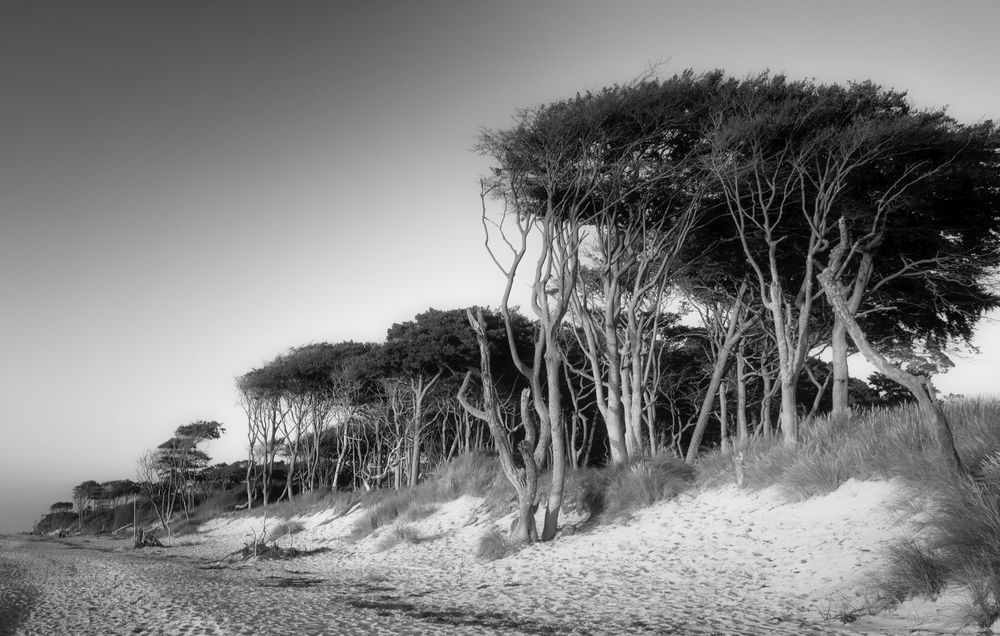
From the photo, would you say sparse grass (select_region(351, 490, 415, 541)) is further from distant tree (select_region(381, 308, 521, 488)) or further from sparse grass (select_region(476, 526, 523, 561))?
sparse grass (select_region(476, 526, 523, 561))

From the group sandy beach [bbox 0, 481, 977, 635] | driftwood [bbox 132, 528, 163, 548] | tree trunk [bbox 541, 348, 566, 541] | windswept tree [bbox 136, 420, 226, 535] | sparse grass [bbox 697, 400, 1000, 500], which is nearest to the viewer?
sandy beach [bbox 0, 481, 977, 635]

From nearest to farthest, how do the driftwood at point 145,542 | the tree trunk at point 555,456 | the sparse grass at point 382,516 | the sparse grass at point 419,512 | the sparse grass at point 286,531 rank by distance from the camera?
the tree trunk at point 555,456 < the sparse grass at point 419,512 < the sparse grass at point 382,516 < the sparse grass at point 286,531 < the driftwood at point 145,542

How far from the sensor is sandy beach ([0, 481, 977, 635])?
6.07 meters

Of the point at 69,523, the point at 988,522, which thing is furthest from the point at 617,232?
the point at 69,523

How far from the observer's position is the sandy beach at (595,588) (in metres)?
6.07

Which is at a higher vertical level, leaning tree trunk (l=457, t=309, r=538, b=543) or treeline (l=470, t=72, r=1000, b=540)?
treeline (l=470, t=72, r=1000, b=540)

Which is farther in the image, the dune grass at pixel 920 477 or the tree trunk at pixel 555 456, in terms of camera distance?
the tree trunk at pixel 555 456

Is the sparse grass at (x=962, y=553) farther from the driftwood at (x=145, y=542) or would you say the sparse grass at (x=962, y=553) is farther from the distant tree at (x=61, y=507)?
the distant tree at (x=61, y=507)

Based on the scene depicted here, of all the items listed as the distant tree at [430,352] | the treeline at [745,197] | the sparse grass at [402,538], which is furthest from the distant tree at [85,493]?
the treeline at [745,197]

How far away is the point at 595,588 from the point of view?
830 centimetres

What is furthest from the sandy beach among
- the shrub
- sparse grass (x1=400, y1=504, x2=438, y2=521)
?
sparse grass (x1=400, y1=504, x2=438, y2=521)

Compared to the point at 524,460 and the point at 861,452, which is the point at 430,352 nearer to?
the point at 524,460

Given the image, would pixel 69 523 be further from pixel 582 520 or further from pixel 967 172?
pixel 967 172

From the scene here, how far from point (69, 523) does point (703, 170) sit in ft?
215
